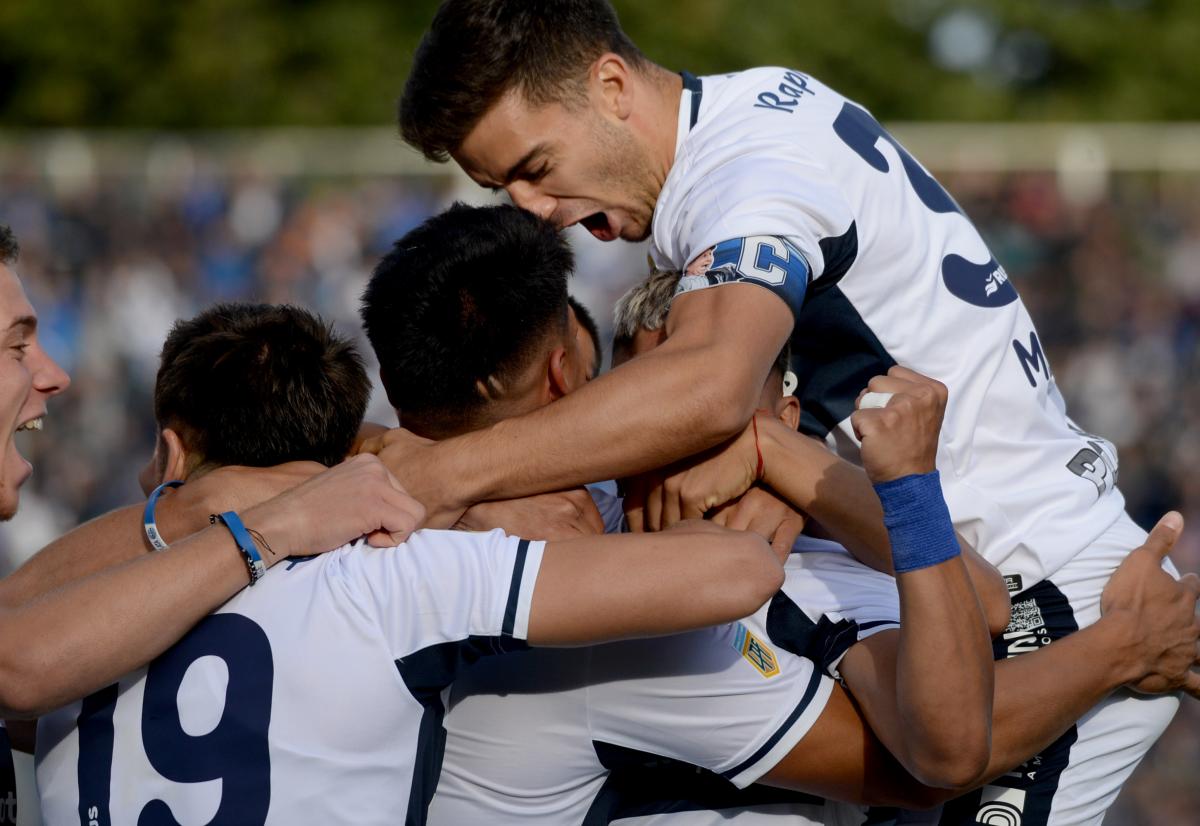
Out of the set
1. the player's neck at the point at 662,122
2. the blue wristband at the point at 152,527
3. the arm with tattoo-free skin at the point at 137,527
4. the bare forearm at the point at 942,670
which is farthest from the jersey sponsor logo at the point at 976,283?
the blue wristband at the point at 152,527

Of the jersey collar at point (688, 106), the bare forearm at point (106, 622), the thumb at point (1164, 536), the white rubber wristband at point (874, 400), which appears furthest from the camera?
the jersey collar at point (688, 106)

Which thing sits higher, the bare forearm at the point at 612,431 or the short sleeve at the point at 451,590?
the bare forearm at the point at 612,431

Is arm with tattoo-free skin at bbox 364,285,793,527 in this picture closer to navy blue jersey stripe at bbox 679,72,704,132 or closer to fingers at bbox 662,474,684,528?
fingers at bbox 662,474,684,528

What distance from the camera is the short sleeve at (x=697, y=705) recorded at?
2.95 m

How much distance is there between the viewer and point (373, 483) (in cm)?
289

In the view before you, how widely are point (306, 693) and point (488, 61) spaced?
175cm

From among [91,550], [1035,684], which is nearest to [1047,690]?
[1035,684]

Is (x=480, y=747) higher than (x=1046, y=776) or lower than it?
higher

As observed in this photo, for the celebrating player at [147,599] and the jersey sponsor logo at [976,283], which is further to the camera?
the jersey sponsor logo at [976,283]

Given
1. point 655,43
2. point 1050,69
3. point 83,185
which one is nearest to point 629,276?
point 83,185

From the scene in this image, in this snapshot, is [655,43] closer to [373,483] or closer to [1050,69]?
[1050,69]

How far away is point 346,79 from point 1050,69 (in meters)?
11.2

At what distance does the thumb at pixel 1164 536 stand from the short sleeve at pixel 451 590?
5.79ft

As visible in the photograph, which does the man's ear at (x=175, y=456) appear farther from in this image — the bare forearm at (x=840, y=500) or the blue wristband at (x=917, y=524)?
the blue wristband at (x=917, y=524)
